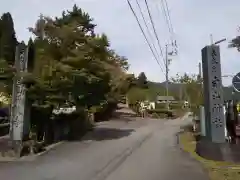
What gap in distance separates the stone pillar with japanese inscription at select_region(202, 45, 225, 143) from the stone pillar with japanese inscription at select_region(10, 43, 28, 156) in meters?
7.38

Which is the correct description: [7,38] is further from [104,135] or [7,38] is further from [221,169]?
[221,169]

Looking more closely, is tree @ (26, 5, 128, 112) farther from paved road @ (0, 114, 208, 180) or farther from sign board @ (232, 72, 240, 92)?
sign board @ (232, 72, 240, 92)

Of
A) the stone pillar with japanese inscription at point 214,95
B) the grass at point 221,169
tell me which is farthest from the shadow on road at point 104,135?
the grass at point 221,169

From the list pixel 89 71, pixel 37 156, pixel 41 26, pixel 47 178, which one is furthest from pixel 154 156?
pixel 41 26

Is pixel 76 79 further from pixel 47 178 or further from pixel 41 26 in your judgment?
pixel 47 178

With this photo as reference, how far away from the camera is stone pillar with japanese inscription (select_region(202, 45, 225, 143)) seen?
508 inches

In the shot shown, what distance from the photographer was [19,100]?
14.3m

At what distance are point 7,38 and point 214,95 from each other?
35.5m

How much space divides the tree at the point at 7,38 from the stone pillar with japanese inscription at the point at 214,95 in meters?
31.7

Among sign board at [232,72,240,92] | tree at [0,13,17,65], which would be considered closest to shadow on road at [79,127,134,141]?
sign board at [232,72,240,92]

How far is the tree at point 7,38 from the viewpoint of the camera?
41381 millimetres

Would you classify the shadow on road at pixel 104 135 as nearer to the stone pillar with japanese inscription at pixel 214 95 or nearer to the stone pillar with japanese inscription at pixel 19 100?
the stone pillar with japanese inscription at pixel 19 100

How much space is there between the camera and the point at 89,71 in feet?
61.7

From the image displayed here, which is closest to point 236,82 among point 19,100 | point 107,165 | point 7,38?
point 107,165
